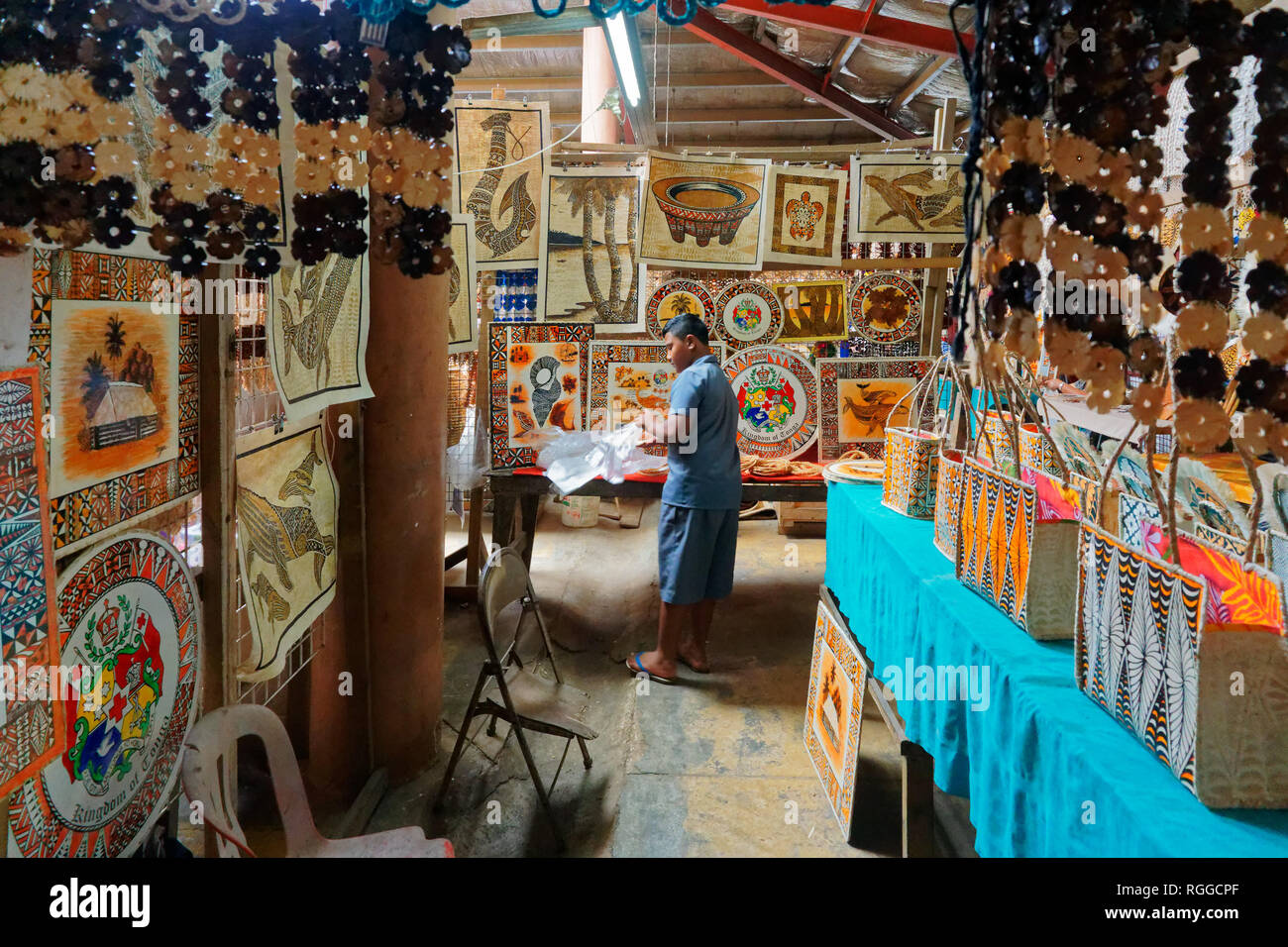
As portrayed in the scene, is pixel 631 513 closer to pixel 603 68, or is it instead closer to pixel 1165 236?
pixel 603 68

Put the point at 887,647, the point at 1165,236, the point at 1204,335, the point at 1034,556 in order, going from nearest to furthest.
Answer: the point at 1204,335
the point at 1034,556
the point at 1165,236
the point at 887,647

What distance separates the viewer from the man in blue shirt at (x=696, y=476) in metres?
3.82

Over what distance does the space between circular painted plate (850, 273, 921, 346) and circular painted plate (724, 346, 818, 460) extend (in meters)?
0.44

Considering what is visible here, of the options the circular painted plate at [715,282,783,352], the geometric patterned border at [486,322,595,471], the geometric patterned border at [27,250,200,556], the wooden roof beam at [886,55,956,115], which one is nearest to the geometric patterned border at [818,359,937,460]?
the circular painted plate at [715,282,783,352]

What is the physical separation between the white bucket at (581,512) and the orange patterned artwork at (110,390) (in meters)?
5.40

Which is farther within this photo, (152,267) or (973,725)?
(973,725)

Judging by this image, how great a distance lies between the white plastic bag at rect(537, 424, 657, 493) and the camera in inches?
175

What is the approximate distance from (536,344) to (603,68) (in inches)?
115

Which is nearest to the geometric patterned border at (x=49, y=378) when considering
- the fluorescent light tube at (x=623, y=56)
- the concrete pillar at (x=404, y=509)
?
the concrete pillar at (x=404, y=509)

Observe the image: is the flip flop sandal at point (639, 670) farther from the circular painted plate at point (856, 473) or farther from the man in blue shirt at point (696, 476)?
the circular painted plate at point (856, 473)

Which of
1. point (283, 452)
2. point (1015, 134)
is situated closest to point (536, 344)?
point (283, 452)

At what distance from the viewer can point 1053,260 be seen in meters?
0.94

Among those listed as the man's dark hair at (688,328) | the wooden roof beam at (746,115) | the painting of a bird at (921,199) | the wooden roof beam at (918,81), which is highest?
the wooden roof beam at (746,115)

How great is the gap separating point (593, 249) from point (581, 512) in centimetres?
321
